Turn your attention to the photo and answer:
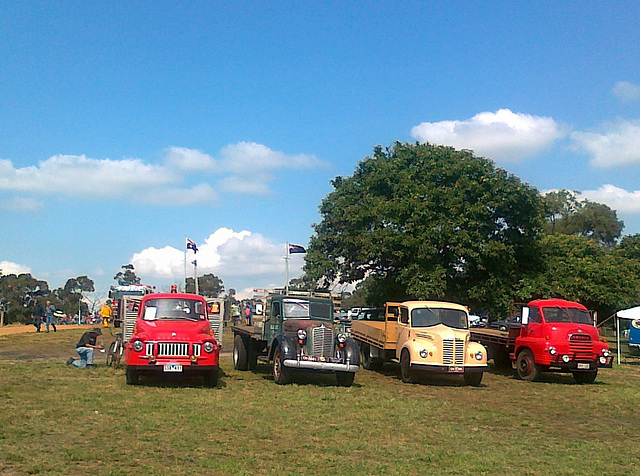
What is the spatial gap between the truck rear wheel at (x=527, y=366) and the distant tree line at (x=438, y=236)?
11544mm

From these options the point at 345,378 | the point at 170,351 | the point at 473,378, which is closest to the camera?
the point at 170,351

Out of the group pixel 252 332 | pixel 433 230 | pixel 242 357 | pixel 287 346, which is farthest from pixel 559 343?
pixel 433 230

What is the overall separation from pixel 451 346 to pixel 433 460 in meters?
9.23

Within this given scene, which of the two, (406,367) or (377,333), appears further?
(377,333)

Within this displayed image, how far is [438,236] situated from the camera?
32.0m

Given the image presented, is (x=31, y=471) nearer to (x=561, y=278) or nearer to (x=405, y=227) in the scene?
(x=405, y=227)

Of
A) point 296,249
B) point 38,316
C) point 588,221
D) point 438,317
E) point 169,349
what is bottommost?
point 169,349

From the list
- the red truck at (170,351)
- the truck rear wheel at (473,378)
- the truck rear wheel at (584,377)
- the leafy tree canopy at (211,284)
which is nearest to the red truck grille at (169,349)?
the red truck at (170,351)

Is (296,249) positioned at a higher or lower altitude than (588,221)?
lower

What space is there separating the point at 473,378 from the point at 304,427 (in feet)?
27.5

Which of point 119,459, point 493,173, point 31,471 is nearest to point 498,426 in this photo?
point 119,459

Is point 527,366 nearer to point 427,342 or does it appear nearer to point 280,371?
point 427,342

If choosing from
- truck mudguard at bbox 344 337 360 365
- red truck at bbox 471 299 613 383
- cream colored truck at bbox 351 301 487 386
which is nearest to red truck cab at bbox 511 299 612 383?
red truck at bbox 471 299 613 383

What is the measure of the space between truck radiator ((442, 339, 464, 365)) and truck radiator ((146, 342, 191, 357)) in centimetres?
662
